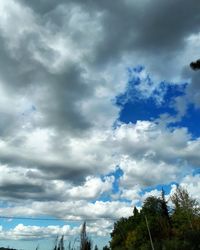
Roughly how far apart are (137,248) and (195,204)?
20.6 m

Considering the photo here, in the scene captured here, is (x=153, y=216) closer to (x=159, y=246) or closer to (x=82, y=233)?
(x=82, y=233)

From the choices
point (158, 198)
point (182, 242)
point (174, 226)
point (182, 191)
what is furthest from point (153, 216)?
point (182, 242)

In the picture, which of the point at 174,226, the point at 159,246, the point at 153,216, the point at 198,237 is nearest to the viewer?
the point at 198,237

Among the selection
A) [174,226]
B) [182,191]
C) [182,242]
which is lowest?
[182,242]

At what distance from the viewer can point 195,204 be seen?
81688mm

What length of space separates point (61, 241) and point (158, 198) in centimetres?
3734

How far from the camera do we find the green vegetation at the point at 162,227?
68.2m

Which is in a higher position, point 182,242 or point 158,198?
point 158,198

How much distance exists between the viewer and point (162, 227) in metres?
92.6

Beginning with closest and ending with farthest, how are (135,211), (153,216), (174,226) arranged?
1. (174,226)
2. (153,216)
3. (135,211)

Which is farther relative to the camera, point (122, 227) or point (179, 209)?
point (122, 227)

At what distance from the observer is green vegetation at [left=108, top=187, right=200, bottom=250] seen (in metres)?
68.2

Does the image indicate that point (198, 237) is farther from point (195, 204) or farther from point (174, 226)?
point (174, 226)

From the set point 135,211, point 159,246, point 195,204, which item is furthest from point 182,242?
point 135,211
